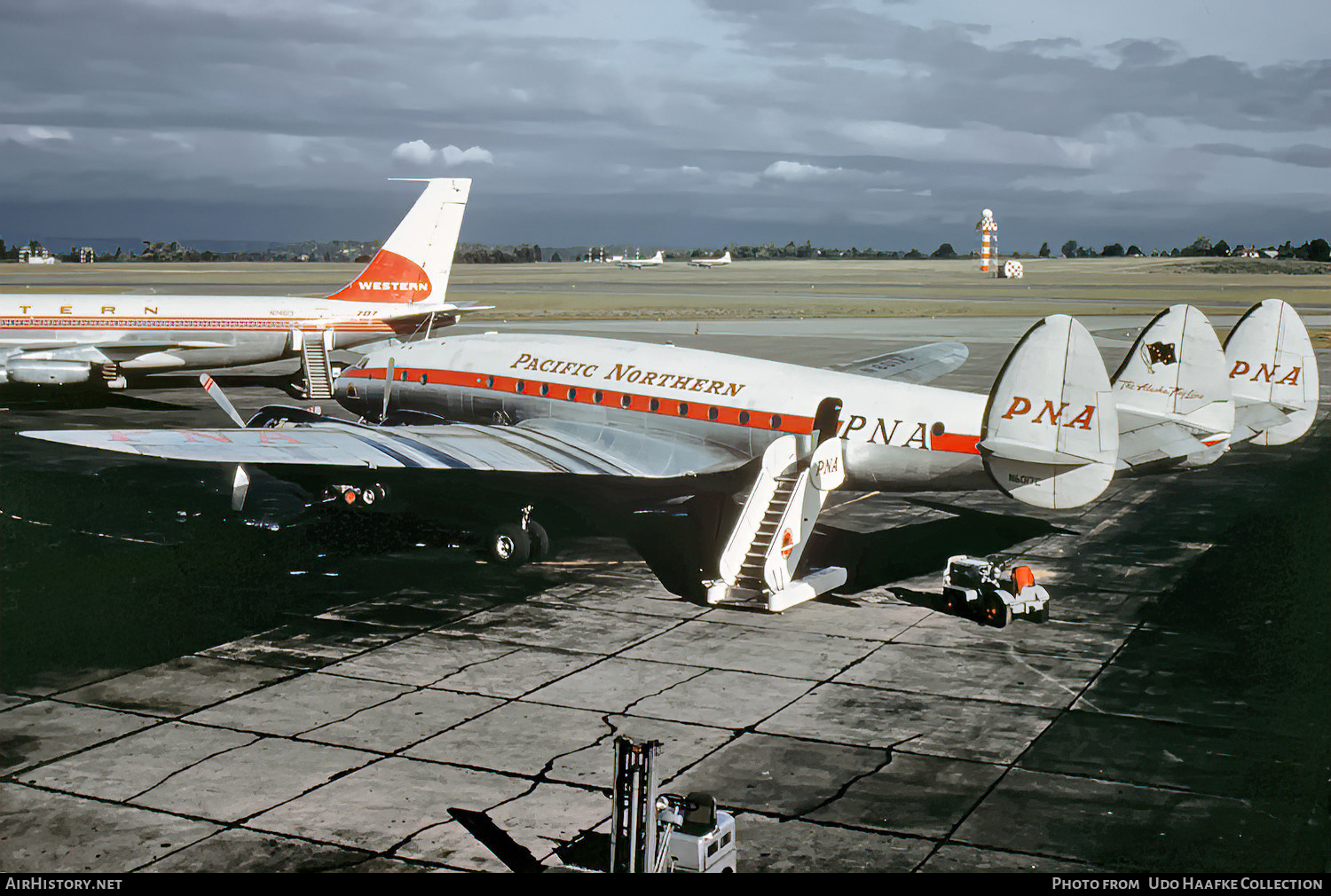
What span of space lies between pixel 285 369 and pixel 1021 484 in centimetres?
5411

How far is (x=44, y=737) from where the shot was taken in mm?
15766

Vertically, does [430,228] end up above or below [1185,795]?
above

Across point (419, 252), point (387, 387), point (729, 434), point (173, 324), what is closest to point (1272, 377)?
point (729, 434)

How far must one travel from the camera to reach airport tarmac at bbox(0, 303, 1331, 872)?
1307 cm

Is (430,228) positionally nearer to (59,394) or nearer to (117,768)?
(59,394)

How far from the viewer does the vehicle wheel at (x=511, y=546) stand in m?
25.2

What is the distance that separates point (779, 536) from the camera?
2173cm

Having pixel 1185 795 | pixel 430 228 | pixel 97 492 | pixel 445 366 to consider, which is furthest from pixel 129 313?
pixel 1185 795

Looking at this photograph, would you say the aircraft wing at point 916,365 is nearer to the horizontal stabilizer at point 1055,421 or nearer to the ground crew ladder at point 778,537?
the ground crew ladder at point 778,537

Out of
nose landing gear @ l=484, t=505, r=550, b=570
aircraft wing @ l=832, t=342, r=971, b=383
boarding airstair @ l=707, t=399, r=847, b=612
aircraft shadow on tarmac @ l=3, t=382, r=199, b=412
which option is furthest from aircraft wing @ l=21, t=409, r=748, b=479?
aircraft shadow on tarmac @ l=3, t=382, r=199, b=412

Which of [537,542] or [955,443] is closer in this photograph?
[955,443]

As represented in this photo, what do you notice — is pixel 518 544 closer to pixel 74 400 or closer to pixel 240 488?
pixel 240 488

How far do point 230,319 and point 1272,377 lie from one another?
4216cm

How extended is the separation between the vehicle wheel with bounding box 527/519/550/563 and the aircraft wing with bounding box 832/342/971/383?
13.7 meters
